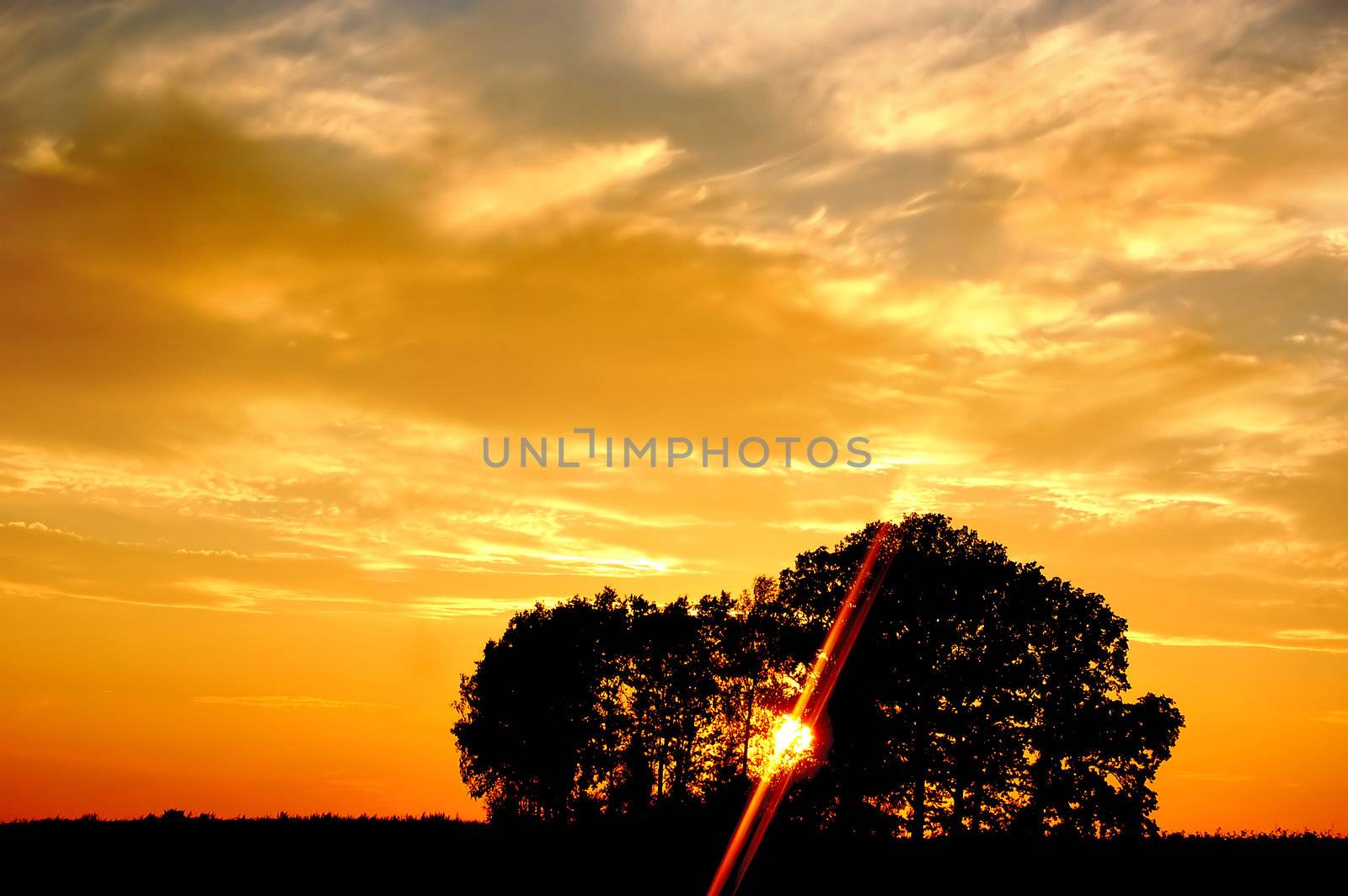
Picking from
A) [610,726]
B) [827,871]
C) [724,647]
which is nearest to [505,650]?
[610,726]

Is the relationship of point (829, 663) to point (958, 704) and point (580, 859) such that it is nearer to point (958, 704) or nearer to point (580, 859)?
point (958, 704)

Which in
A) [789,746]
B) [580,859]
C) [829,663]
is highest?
[829,663]

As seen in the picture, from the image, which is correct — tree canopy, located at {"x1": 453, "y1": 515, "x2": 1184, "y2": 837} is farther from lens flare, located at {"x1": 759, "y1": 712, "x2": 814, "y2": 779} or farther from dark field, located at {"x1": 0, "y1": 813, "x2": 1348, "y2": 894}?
dark field, located at {"x1": 0, "y1": 813, "x2": 1348, "y2": 894}

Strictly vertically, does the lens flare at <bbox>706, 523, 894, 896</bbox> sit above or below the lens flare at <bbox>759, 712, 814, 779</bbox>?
above

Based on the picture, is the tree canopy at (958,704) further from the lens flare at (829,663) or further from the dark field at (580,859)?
the dark field at (580,859)

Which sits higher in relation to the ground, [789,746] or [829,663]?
[829,663]

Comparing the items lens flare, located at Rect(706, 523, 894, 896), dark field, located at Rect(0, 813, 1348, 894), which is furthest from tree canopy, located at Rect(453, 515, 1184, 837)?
dark field, located at Rect(0, 813, 1348, 894)

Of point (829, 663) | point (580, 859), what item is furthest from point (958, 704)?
point (580, 859)

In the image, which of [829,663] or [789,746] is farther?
[829,663]

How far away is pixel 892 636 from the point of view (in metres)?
47.9

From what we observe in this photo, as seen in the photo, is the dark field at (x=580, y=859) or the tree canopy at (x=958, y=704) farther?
the tree canopy at (x=958, y=704)

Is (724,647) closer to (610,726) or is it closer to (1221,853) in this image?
(610,726)

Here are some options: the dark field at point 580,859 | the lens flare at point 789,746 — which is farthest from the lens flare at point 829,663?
the dark field at point 580,859

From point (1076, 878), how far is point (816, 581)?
2651cm
